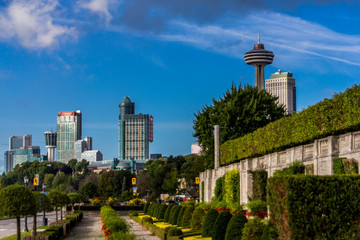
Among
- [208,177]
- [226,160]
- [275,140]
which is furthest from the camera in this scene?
[208,177]

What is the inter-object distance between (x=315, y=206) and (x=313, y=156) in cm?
1310

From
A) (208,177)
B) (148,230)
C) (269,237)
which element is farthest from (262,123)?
(269,237)

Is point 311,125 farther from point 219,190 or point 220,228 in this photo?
point 219,190

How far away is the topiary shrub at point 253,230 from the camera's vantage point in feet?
69.1

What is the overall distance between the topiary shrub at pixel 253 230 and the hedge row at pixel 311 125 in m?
8.75

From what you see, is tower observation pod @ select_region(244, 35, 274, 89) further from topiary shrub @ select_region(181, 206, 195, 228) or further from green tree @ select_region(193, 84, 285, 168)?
topiary shrub @ select_region(181, 206, 195, 228)

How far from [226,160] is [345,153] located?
3109cm

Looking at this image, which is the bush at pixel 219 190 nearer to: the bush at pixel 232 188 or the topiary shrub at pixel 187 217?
the bush at pixel 232 188

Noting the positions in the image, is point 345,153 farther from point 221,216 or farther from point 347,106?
point 221,216

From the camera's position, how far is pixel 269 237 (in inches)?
683

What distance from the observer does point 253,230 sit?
21.1 m

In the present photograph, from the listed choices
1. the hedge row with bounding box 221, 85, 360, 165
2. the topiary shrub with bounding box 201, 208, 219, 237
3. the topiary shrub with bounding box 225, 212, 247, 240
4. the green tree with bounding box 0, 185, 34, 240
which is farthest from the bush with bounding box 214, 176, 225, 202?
Answer: the topiary shrub with bounding box 225, 212, 247, 240

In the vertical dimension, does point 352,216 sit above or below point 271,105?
below

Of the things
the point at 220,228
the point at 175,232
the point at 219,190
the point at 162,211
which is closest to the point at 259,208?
the point at 175,232
